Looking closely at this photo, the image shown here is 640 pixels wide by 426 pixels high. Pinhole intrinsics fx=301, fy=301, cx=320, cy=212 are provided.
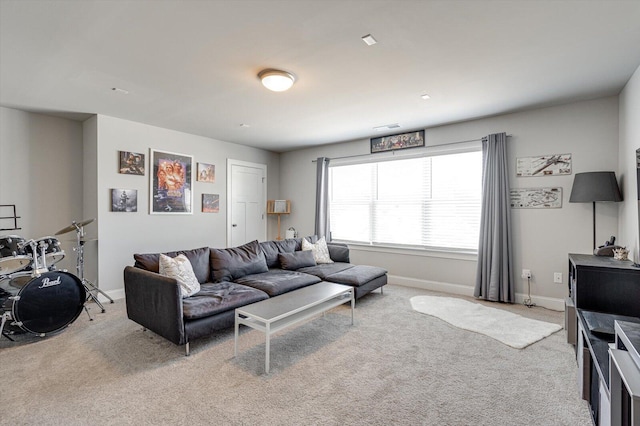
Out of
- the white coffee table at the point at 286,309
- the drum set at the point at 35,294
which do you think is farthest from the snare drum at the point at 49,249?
the white coffee table at the point at 286,309

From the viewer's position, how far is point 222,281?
3584 mm

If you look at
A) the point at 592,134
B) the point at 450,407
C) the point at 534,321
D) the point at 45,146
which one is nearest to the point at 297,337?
the point at 450,407

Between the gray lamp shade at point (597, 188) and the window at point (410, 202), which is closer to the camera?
the gray lamp shade at point (597, 188)

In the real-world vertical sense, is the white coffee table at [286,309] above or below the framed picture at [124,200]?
below

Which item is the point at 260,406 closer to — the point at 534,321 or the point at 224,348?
the point at 224,348

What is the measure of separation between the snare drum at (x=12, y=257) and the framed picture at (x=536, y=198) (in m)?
5.64

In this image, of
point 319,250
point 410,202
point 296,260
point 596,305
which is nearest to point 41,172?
point 296,260

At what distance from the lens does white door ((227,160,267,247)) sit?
5855 mm

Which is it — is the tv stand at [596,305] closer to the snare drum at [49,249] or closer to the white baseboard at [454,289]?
the white baseboard at [454,289]

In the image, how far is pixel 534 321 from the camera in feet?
11.1

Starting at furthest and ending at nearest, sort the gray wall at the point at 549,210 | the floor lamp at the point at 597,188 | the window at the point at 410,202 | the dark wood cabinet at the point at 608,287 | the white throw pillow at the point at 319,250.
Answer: the white throw pillow at the point at 319,250
the window at the point at 410,202
the gray wall at the point at 549,210
the floor lamp at the point at 597,188
the dark wood cabinet at the point at 608,287

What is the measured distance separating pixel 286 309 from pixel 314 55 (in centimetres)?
219

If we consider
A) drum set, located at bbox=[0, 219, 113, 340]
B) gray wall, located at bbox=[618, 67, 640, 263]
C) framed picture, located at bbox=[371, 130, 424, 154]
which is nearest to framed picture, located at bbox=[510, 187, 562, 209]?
gray wall, located at bbox=[618, 67, 640, 263]

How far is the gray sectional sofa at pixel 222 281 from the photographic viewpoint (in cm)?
260
